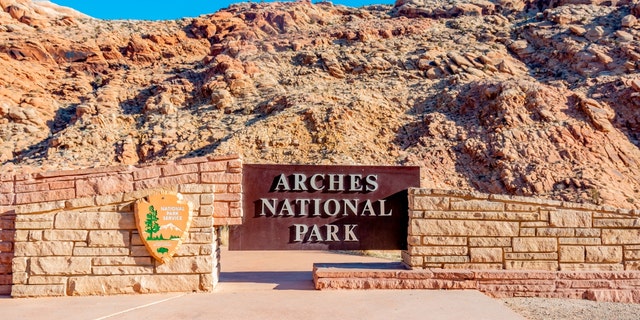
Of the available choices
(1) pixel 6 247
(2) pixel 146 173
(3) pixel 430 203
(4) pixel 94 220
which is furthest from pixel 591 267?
(1) pixel 6 247

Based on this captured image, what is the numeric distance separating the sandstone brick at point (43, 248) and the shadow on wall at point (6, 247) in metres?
0.34

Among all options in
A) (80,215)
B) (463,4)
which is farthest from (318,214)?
(463,4)

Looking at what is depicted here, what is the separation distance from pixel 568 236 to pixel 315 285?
421 centimetres

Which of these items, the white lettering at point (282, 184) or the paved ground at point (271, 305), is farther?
the white lettering at point (282, 184)

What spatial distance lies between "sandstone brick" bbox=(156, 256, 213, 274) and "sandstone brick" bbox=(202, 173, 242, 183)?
4.01 ft

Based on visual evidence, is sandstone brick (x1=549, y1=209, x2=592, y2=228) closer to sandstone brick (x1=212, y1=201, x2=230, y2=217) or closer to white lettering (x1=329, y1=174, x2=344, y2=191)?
white lettering (x1=329, y1=174, x2=344, y2=191)

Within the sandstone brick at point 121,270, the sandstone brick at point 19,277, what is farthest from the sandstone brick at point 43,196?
the sandstone brick at point 121,270

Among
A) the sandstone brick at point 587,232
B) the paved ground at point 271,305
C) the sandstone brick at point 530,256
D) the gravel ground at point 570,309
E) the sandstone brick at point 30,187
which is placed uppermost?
the sandstone brick at point 30,187

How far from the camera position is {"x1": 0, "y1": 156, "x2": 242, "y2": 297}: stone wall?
760 centimetres

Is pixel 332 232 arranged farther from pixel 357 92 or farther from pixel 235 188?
pixel 357 92

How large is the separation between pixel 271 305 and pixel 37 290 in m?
3.54

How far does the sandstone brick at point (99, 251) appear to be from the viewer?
7.66 metres

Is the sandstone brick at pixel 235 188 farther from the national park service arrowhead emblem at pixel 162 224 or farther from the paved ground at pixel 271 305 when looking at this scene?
the paved ground at pixel 271 305

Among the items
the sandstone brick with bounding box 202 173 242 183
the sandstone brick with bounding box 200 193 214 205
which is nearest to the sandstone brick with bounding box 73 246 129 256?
the sandstone brick with bounding box 200 193 214 205
